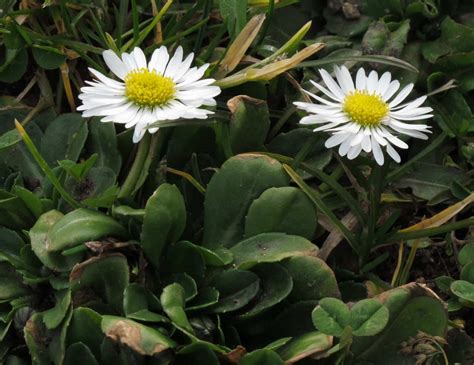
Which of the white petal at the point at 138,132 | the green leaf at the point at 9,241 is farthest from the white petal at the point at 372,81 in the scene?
the green leaf at the point at 9,241

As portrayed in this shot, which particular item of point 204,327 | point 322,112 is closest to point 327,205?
point 322,112

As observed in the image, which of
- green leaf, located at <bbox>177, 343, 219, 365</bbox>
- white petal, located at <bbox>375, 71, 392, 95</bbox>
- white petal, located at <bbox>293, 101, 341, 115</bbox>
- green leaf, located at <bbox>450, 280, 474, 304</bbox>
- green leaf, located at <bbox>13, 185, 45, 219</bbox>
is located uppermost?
white petal, located at <bbox>375, 71, 392, 95</bbox>

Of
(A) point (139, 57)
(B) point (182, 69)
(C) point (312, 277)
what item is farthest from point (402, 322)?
(A) point (139, 57)

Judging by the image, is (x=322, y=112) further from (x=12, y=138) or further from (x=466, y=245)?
(x=12, y=138)

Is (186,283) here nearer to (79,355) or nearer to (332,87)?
(79,355)

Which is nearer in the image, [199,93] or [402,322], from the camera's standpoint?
[402,322]

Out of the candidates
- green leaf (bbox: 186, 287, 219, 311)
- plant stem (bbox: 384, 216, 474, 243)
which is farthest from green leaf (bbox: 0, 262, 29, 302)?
plant stem (bbox: 384, 216, 474, 243)

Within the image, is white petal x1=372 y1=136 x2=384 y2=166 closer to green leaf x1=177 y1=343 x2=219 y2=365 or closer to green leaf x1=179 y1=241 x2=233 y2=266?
green leaf x1=179 y1=241 x2=233 y2=266
